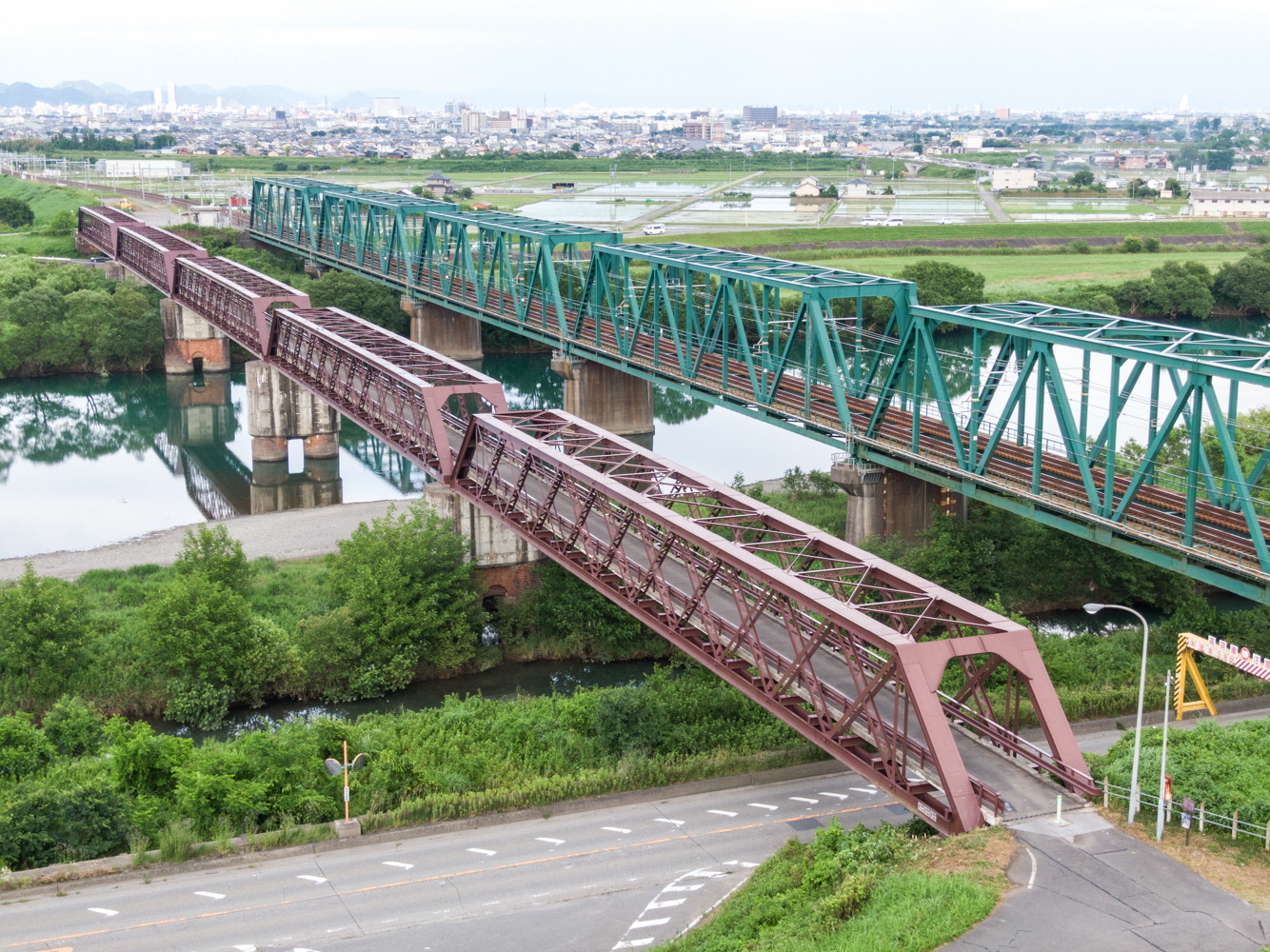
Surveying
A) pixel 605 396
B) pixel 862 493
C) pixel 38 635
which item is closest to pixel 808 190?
pixel 605 396

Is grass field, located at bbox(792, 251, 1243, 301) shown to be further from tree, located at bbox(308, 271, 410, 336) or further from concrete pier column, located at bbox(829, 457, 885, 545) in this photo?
concrete pier column, located at bbox(829, 457, 885, 545)

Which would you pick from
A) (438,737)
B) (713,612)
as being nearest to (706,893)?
(713,612)

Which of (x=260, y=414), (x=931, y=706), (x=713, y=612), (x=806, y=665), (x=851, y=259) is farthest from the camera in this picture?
(x=851, y=259)

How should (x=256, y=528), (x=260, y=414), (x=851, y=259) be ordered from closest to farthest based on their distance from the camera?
(x=256, y=528) < (x=260, y=414) < (x=851, y=259)

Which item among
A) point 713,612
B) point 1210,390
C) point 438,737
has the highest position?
point 1210,390

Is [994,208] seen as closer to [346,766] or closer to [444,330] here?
[444,330]

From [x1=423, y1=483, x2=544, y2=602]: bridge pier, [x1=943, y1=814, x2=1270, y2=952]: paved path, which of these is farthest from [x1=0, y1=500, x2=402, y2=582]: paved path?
[x1=943, y1=814, x2=1270, y2=952]: paved path

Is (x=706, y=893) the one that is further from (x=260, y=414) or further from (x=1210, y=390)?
(x=260, y=414)
